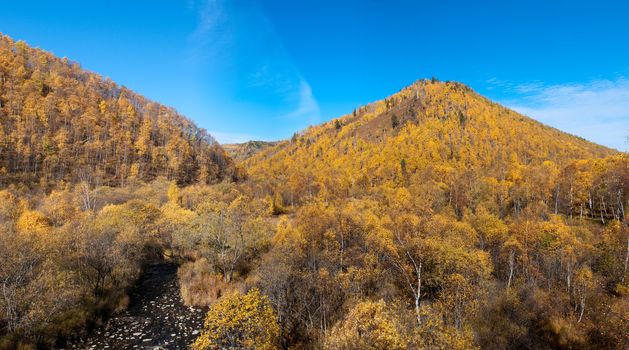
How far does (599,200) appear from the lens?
287ft

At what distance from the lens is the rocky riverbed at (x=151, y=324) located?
2342 cm

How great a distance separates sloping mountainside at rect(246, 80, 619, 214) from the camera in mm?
110438

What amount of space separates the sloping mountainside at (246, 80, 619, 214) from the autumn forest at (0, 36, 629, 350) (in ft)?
5.24

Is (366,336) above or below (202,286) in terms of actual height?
above

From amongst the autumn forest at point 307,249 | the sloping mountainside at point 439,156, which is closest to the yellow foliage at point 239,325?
the autumn forest at point 307,249

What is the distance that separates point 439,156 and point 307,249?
12006 centimetres

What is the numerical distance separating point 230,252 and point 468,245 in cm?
3451


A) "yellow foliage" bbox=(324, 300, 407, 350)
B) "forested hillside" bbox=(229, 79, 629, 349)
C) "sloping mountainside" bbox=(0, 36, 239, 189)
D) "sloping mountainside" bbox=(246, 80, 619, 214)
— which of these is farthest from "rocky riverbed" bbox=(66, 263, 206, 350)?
"sloping mountainside" bbox=(0, 36, 239, 189)

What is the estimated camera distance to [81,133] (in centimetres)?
12550

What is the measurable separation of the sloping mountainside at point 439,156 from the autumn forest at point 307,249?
1597 mm

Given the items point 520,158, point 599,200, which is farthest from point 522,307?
point 520,158

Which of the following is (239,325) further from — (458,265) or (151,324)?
(458,265)

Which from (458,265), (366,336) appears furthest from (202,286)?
(458,265)

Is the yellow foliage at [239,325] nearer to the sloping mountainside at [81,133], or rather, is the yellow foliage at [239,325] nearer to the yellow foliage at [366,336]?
the yellow foliage at [366,336]
